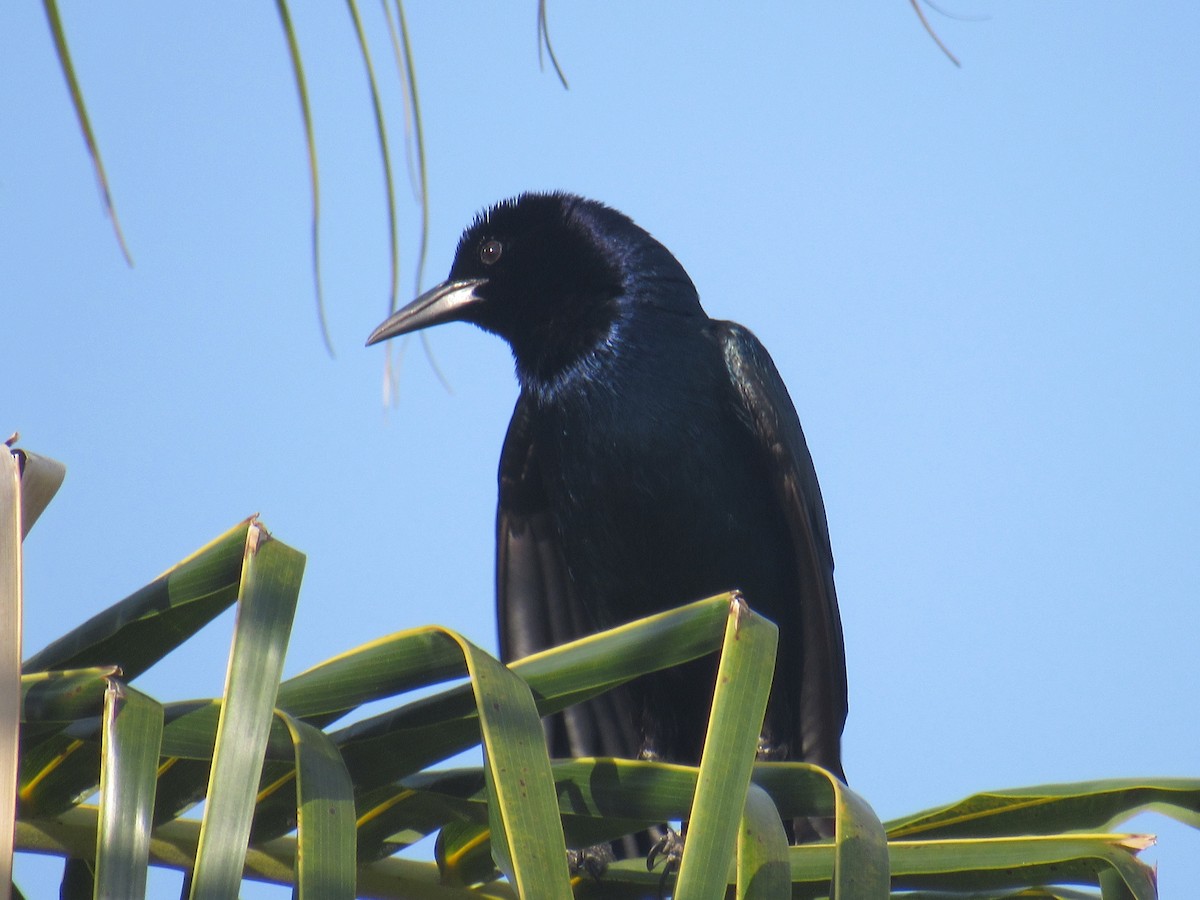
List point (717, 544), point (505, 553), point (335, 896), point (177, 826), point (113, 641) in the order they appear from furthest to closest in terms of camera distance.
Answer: point (505, 553)
point (717, 544)
point (177, 826)
point (113, 641)
point (335, 896)

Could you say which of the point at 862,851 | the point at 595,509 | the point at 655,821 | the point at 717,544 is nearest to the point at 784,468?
the point at 717,544

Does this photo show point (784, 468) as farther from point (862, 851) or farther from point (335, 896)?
point (335, 896)

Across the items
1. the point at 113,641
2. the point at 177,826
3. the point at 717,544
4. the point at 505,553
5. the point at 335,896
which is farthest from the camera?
the point at 505,553

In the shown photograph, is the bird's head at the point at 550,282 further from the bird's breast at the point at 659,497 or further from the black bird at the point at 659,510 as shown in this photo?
the bird's breast at the point at 659,497

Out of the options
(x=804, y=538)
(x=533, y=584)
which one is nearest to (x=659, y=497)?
(x=804, y=538)

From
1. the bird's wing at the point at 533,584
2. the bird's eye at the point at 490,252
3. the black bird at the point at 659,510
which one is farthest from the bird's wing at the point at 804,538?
the bird's eye at the point at 490,252

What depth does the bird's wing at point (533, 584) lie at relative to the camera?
4242 millimetres

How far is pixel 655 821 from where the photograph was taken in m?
1.69

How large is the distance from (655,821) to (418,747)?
1.03 ft

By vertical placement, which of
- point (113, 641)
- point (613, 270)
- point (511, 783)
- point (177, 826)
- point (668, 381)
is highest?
point (613, 270)

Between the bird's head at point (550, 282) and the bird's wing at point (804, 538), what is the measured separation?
14.5 inches

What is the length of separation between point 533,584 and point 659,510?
666 mm

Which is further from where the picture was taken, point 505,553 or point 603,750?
point 505,553

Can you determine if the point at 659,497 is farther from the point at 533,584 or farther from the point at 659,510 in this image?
the point at 533,584
